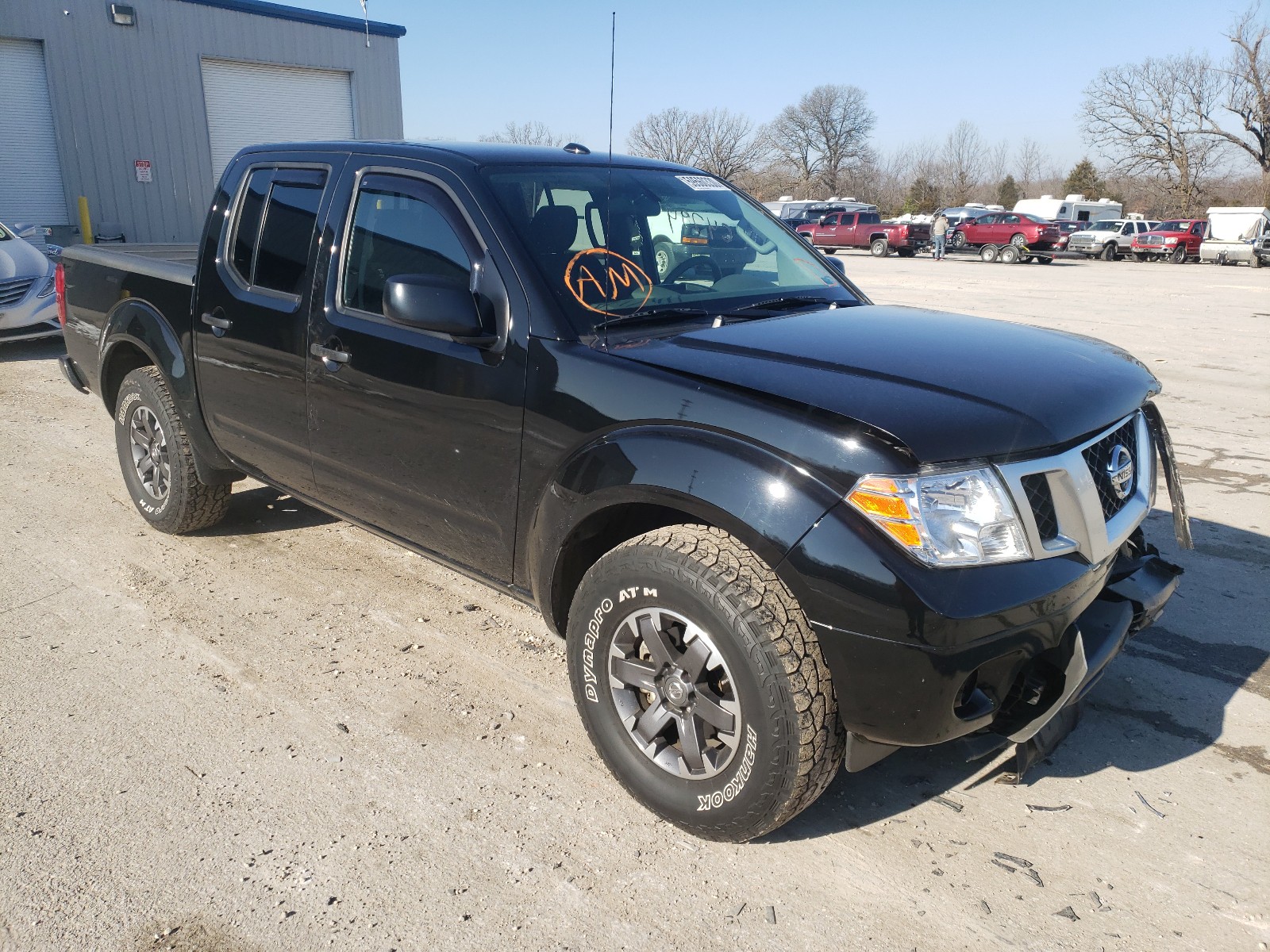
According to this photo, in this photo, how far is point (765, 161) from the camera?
83688 mm

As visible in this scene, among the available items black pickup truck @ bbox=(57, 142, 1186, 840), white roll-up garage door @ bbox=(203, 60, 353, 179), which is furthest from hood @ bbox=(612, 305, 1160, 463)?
white roll-up garage door @ bbox=(203, 60, 353, 179)

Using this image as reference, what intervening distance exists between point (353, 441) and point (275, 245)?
3.24 ft

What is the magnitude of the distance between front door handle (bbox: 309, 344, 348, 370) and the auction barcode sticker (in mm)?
1533

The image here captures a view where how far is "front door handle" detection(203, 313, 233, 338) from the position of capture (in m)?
4.05

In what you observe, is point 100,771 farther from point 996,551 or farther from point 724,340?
point 996,551

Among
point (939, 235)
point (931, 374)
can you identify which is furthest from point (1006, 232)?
point (931, 374)

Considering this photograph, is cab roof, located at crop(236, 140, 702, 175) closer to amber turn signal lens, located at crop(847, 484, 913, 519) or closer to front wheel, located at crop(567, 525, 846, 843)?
front wheel, located at crop(567, 525, 846, 843)

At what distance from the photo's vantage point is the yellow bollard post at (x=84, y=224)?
67.1 ft

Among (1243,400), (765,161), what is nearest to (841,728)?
(1243,400)

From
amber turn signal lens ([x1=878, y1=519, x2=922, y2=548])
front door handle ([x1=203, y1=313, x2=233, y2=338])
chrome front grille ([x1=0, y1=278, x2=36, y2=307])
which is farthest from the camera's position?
chrome front grille ([x1=0, y1=278, x2=36, y2=307])

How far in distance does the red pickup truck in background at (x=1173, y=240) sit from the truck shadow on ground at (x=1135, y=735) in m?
37.3

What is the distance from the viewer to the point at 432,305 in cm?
285

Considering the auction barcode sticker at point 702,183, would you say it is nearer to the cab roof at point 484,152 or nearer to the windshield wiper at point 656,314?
the cab roof at point 484,152

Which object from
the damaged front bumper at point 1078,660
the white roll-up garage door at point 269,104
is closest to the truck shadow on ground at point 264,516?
the damaged front bumper at point 1078,660
